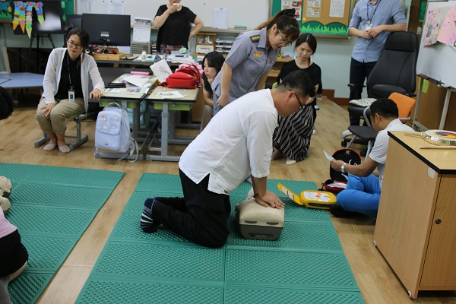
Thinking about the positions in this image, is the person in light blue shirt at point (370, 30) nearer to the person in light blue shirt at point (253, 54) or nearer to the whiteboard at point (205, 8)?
the person in light blue shirt at point (253, 54)

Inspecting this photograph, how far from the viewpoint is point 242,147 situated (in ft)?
8.10

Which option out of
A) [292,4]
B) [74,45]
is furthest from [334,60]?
[74,45]

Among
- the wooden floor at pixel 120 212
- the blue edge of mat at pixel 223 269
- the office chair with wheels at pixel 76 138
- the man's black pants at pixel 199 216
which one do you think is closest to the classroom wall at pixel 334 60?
the wooden floor at pixel 120 212

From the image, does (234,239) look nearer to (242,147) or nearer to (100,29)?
(242,147)

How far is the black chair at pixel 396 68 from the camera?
4551 millimetres

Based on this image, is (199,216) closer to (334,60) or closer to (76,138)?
(76,138)

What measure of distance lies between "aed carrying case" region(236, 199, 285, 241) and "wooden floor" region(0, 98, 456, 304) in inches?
16.9

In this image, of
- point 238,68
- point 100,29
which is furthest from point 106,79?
point 238,68

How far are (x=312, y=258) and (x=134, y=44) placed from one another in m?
4.10

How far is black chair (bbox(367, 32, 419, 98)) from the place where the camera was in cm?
455

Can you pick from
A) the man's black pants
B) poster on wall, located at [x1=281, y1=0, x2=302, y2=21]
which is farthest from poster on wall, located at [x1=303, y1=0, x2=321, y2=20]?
the man's black pants

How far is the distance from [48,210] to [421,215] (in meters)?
2.17

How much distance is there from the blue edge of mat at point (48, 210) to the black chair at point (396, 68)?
2.69 metres

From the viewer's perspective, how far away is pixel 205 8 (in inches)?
265
